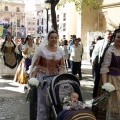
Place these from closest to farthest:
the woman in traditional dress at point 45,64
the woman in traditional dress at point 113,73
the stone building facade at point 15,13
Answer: the woman in traditional dress at point 113,73 < the woman in traditional dress at point 45,64 < the stone building facade at point 15,13

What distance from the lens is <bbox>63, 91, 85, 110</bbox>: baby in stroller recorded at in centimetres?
355

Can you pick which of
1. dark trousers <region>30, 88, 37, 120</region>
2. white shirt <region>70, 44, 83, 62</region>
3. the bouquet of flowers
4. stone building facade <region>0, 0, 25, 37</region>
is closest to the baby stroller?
the bouquet of flowers

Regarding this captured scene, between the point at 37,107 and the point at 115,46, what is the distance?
1.62 meters

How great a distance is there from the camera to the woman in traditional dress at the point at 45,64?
425 cm

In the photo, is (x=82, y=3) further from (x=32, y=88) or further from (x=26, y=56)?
(x=32, y=88)

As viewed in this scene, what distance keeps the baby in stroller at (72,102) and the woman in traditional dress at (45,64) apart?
607 mm

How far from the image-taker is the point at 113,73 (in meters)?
4.21

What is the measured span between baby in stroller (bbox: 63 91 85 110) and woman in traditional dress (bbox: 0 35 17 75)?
7.26 metres

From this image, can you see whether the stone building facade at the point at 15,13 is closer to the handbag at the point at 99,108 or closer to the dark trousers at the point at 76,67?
the dark trousers at the point at 76,67

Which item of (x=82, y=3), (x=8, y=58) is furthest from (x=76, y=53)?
(x=82, y=3)

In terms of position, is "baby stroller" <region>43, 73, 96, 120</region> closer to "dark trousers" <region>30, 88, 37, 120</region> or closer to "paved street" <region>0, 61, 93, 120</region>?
"dark trousers" <region>30, 88, 37, 120</region>

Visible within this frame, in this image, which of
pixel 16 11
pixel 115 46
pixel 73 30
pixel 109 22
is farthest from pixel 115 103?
pixel 16 11

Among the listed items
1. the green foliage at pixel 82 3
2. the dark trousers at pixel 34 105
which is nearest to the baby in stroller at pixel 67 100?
the dark trousers at pixel 34 105

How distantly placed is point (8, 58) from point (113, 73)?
7399 mm
